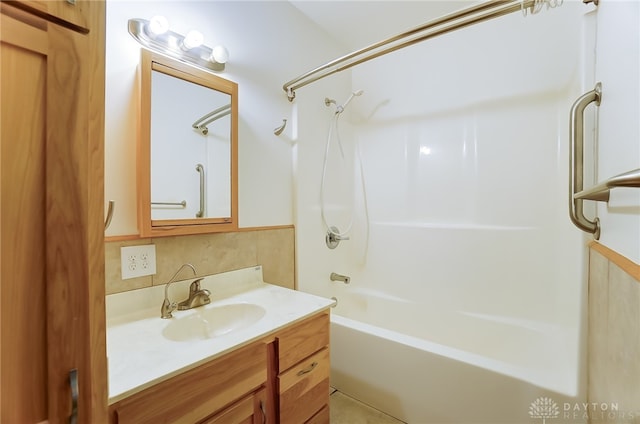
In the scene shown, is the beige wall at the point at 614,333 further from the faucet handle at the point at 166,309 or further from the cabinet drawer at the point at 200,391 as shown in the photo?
the faucet handle at the point at 166,309

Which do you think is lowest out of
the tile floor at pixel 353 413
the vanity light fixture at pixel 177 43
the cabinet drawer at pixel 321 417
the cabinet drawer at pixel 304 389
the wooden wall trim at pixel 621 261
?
the tile floor at pixel 353 413

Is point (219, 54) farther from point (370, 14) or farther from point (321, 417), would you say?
point (321, 417)

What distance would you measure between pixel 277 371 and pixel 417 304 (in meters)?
1.44

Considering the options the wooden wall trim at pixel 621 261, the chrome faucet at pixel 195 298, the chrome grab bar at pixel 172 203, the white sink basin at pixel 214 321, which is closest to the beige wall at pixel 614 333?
the wooden wall trim at pixel 621 261

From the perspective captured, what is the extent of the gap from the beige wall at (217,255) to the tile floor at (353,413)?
0.76 metres

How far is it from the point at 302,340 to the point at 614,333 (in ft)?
3.25

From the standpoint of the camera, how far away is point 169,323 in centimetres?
102

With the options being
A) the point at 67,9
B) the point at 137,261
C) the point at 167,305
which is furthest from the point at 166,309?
the point at 67,9

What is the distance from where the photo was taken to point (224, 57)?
126 cm

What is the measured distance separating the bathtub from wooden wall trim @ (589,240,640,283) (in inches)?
23.1

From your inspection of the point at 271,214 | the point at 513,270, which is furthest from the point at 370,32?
the point at 513,270

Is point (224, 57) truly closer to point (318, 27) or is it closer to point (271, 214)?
point (271, 214)

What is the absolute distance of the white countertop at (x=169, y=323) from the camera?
688 millimetres

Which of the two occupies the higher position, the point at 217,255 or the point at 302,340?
the point at 217,255
